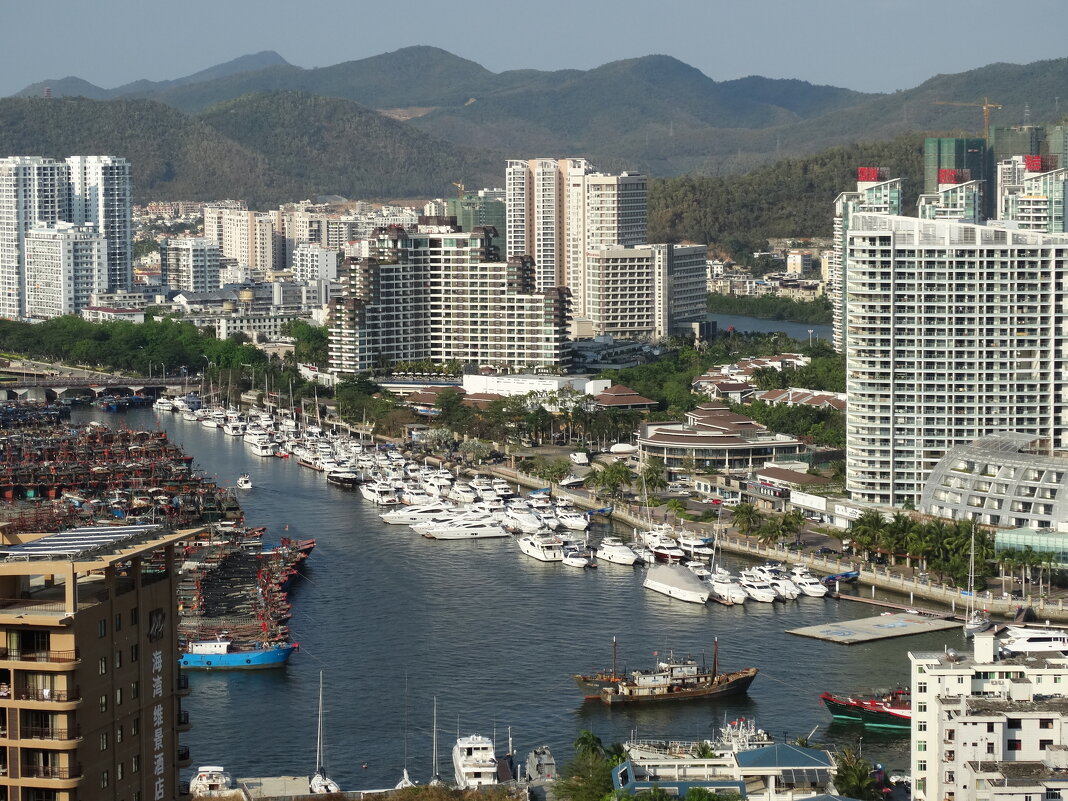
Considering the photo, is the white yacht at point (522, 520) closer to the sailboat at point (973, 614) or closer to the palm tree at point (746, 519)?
the palm tree at point (746, 519)

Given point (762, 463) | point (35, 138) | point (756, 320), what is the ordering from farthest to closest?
1. point (35, 138)
2. point (756, 320)
3. point (762, 463)

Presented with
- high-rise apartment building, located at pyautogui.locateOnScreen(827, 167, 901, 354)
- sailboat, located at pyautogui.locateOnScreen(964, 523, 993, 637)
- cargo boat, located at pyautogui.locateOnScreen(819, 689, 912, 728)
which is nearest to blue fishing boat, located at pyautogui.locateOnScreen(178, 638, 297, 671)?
cargo boat, located at pyautogui.locateOnScreen(819, 689, 912, 728)

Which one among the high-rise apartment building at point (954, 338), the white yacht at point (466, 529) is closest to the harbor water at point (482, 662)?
the white yacht at point (466, 529)

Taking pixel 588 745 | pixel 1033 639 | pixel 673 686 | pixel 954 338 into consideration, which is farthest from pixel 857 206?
pixel 588 745

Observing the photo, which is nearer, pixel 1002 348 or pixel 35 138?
pixel 1002 348

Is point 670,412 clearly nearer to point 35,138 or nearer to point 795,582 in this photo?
point 795,582

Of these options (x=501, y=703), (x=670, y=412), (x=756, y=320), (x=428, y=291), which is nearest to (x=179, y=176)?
(x=756, y=320)
